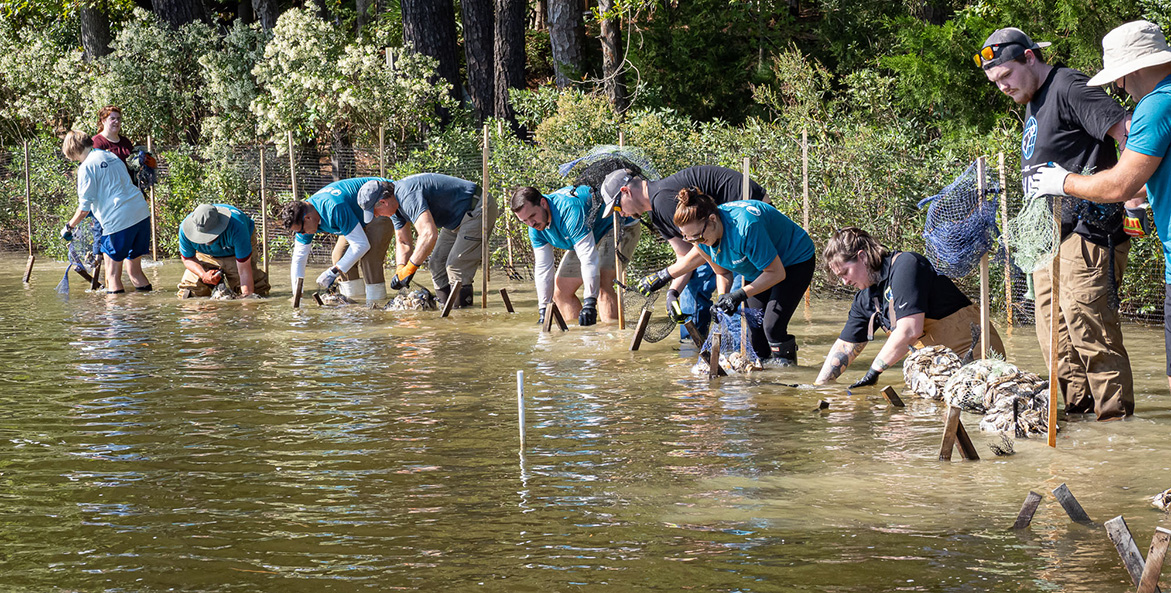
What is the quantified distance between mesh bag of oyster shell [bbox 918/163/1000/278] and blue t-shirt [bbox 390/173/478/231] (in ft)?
17.5

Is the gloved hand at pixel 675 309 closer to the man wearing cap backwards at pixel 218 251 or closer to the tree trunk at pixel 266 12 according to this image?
the man wearing cap backwards at pixel 218 251

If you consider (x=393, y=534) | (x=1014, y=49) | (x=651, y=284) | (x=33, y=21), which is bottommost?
(x=393, y=534)

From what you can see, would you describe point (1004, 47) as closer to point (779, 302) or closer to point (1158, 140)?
point (1158, 140)

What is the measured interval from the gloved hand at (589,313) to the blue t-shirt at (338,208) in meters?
2.42

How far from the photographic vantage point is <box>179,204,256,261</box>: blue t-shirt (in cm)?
1278

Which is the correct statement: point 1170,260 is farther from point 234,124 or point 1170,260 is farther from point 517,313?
point 234,124

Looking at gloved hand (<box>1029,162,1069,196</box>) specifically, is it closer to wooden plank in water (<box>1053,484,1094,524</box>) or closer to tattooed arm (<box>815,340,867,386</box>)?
wooden plank in water (<box>1053,484,1094,524</box>)

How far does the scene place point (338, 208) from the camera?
1167 centimetres

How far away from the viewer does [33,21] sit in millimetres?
24047

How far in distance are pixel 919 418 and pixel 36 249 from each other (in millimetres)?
15576

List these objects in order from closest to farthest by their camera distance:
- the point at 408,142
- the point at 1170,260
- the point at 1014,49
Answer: the point at 1170,260 → the point at 1014,49 → the point at 408,142

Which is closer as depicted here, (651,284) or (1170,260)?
(1170,260)

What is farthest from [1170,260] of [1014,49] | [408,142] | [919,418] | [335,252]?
[408,142]

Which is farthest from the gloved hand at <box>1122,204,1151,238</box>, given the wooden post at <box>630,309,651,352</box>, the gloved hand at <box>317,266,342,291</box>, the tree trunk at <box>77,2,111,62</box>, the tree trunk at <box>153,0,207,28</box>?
the tree trunk at <box>77,2,111,62</box>
